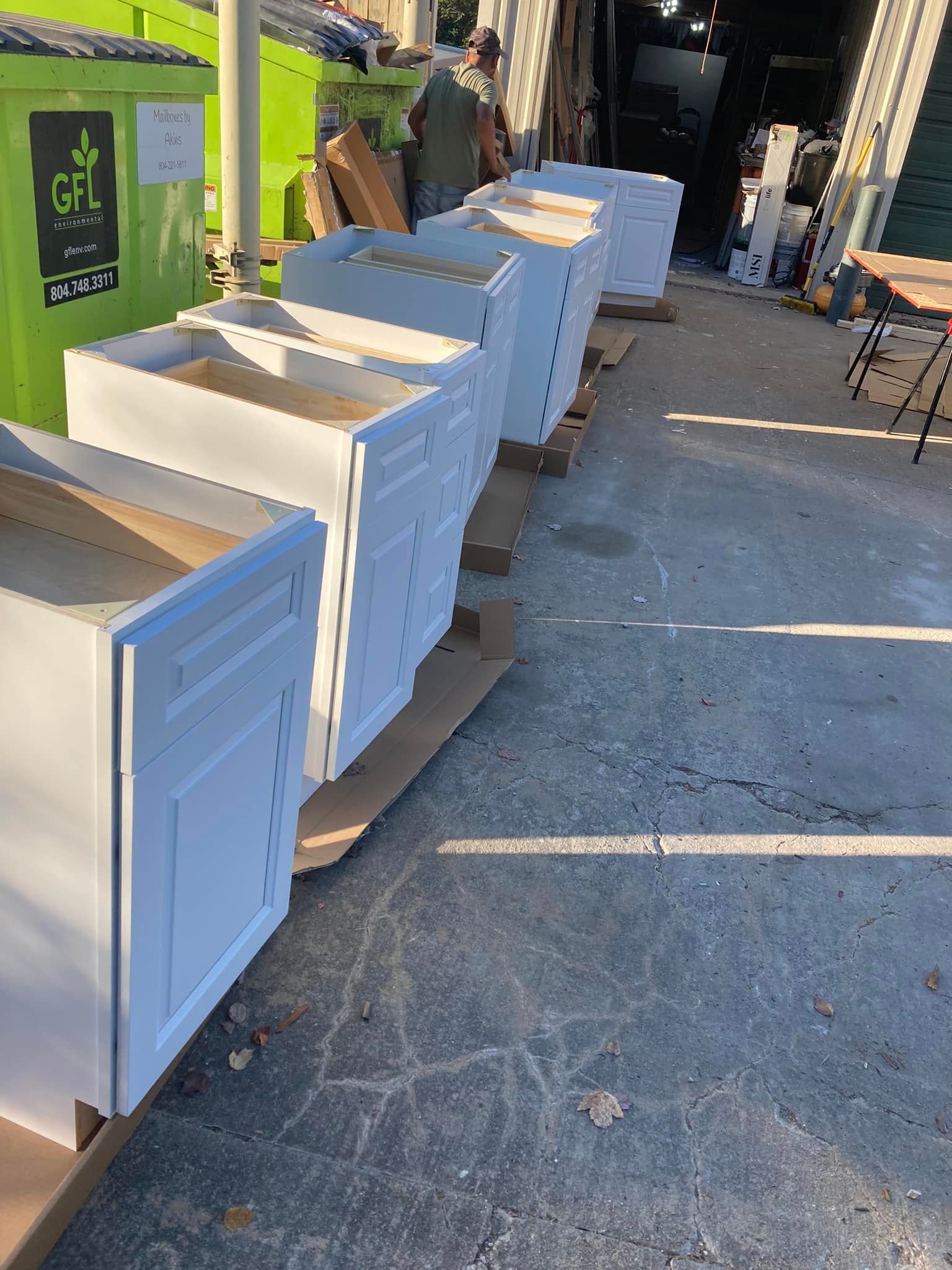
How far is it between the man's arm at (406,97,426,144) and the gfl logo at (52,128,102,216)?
4.41m

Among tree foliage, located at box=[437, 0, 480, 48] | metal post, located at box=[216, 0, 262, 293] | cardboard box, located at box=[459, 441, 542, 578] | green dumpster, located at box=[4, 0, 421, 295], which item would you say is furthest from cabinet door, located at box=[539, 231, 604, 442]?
tree foliage, located at box=[437, 0, 480, 48]

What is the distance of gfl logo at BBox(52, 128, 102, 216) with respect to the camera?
2.87m

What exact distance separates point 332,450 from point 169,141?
1.84m

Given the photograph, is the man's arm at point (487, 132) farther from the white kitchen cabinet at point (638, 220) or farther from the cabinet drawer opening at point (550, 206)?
the white kitchen cabinet at point (638, 220)

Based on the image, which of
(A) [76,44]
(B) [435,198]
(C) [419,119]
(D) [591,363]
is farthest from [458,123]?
(A) [76,44]

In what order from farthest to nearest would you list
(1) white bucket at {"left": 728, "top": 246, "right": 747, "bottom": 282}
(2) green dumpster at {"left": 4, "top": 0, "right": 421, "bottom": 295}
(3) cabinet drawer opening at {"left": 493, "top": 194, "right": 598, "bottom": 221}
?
1. (1) white bucket at {"left": 728, "top": 246, "right": 747, "bottom": 282}
2. (3) cabinet drawer opening at {"left": 493, "top": 194, "right": 598, "bottom": 221}
3. (2) green dumpster at {"left": 4, "top": 0, "right": 421, "bottom": 295}

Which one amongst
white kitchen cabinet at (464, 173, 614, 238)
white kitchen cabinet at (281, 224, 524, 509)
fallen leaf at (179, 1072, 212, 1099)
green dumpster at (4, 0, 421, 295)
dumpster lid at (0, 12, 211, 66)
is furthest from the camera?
white kitchen cabinet at (464, 173, 614, 238)

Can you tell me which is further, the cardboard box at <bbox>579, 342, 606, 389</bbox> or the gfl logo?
the cardboard box at <bbox>579, 342, 606, 389</bbox>

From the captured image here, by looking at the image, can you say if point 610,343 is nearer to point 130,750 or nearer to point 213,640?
point 213,640

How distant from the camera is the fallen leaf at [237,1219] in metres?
1.99

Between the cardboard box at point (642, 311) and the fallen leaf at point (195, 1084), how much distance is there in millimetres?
8525

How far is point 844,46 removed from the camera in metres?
13.8

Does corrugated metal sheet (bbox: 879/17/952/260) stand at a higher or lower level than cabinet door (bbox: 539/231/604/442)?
higher

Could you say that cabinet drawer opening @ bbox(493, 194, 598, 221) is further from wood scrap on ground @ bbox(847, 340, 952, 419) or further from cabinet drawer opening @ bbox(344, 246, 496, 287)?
wood scrap on ground @ bbox(847, 340, 952, 419)
